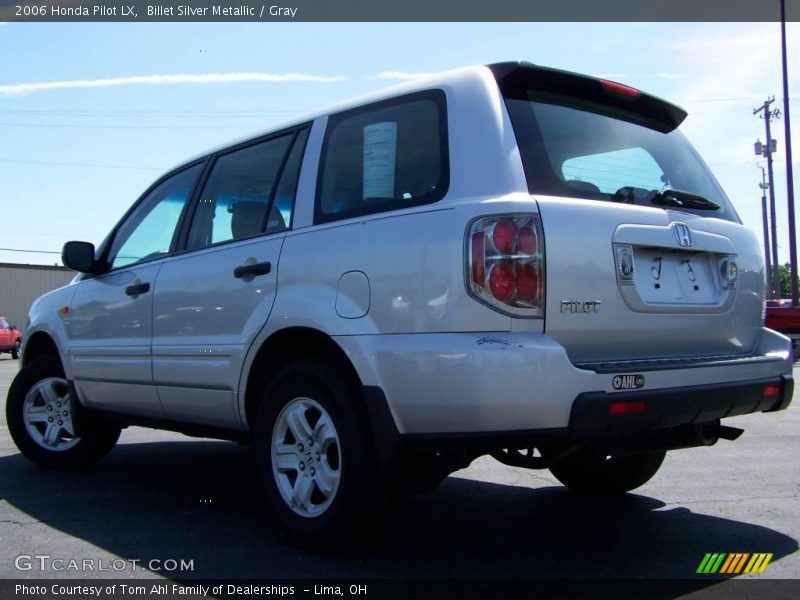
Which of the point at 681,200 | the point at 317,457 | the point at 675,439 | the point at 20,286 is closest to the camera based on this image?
the point at 675,439

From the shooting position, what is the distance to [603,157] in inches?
146

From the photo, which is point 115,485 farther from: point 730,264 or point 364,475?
point 730,264

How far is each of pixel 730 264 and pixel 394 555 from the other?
6.57 feet

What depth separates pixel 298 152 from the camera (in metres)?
4.20

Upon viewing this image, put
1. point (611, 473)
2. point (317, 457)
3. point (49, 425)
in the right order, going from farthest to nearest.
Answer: point (49, 425)
point (611, 473)
point (317, 457)

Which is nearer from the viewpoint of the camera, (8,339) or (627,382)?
(627,382)

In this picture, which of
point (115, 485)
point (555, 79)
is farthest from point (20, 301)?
point (555, 79)

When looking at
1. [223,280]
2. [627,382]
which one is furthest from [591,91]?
[223,280]

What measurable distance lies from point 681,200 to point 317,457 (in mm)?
1990

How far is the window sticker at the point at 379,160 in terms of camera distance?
3.64 m

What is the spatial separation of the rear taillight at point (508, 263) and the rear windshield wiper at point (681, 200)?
2.66 feet

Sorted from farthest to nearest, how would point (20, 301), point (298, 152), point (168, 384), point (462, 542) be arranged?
1. point (20, 301)
2. point (168, 384)
3. point (298, 152)
4. point (462, 542)

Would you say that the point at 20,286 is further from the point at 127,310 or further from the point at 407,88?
the point at 407,88

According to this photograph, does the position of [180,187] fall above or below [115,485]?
above
